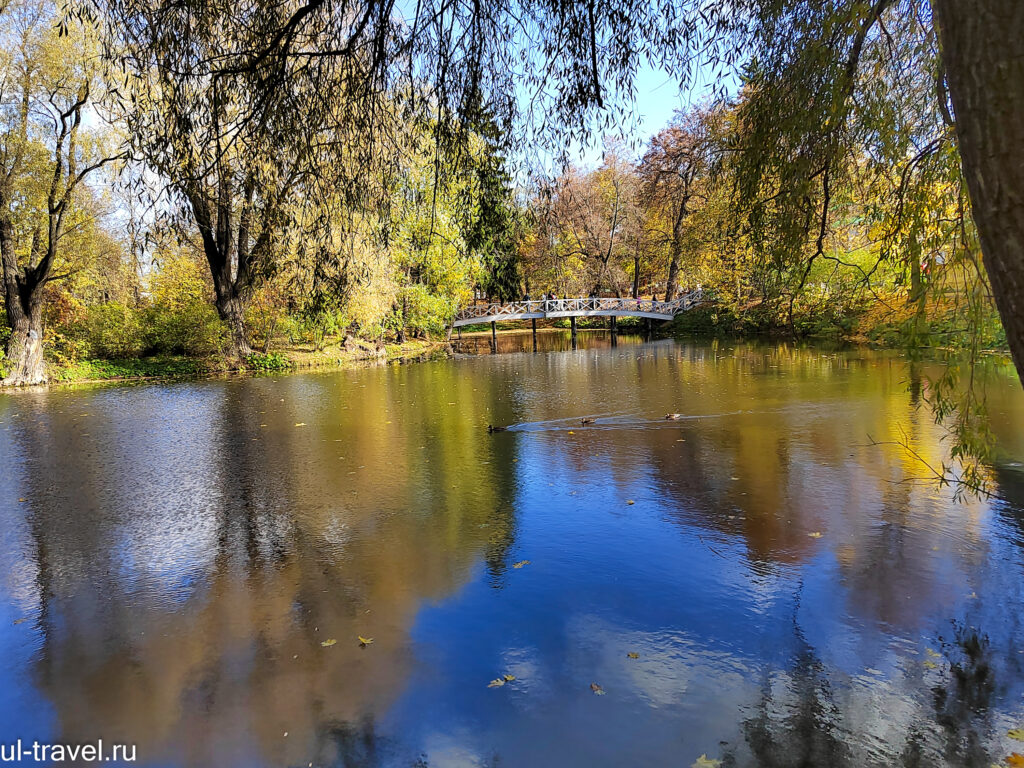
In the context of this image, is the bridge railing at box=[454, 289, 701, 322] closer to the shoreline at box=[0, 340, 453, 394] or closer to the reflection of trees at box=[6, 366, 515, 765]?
the shoreline at box=[0, 340, 453, 394]

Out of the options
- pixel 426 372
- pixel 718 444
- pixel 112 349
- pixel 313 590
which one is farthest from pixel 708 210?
pixel 112 349

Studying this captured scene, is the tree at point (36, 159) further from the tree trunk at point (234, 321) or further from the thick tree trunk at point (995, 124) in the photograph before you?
the thick tree trunk at point (995, 124)

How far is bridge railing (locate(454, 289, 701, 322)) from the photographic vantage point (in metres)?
35.2

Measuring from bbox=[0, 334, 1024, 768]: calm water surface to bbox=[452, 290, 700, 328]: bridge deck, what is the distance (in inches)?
1002

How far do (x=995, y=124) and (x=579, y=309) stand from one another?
115 feet

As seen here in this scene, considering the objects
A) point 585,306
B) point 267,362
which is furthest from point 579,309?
point 267,362

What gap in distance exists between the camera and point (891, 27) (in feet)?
16.8

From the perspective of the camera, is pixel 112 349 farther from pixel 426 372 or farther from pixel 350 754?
pixel 350 754

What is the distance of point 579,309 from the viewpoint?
1430 inches

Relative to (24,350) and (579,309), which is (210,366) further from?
(579,309)

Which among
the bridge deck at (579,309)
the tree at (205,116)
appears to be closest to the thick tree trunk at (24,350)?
the tree at (205,116)

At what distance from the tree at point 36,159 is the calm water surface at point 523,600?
10489mm

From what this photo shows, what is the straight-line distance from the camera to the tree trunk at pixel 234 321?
2238 centimetres

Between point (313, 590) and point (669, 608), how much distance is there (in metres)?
2.61
